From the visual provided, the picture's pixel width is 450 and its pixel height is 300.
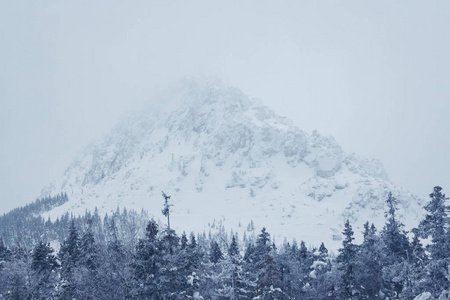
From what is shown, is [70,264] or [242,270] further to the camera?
[70,264]

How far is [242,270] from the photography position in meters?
52.5

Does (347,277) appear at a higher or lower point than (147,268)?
lower

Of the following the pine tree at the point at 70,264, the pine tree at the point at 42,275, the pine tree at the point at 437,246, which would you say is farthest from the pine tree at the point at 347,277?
the pine tree at the point at 42,275

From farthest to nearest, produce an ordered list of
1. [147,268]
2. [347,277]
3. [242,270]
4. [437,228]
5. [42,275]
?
[42,275]
[242,270]
[347,277]
[147,268]
[437,228]

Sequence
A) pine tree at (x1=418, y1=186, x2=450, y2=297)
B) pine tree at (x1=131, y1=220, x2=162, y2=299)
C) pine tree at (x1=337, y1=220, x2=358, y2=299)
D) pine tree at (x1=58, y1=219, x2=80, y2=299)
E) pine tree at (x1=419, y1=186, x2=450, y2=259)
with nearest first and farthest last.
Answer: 1. pine tree at (x1=418, y1=186, x2=450, y2=297)
2. pine tree at (x1=419, y1=186, x2=450, y2=259)
3. pine tree at (x1=131, y1=220, x2=162, y2=299)
4. pine tree at (x1=337, y1=220, x2=358, y2=299)
5. pine tree at (x1=58, y1=219, x2=80, y2=299)

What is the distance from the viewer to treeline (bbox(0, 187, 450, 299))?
94.5 feet

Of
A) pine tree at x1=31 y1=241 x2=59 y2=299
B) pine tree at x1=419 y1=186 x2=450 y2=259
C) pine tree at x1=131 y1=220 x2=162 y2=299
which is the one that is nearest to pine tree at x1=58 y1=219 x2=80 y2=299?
pine tree at x1=31 y1=241 x2=59 y2=299

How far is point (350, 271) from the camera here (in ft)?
153

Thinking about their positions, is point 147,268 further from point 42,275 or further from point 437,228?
point 42,275

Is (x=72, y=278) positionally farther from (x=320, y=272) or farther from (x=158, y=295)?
(x=320, y=272)

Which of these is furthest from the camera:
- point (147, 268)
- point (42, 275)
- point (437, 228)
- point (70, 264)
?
point (70, 264)

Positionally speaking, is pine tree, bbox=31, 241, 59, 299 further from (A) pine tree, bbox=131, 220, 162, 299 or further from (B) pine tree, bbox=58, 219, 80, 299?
(A) pine tree, bbox=131, 220, 162, 299

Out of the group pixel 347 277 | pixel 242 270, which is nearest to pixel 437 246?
pixel 347 277

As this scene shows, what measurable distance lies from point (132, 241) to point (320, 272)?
32401mm
